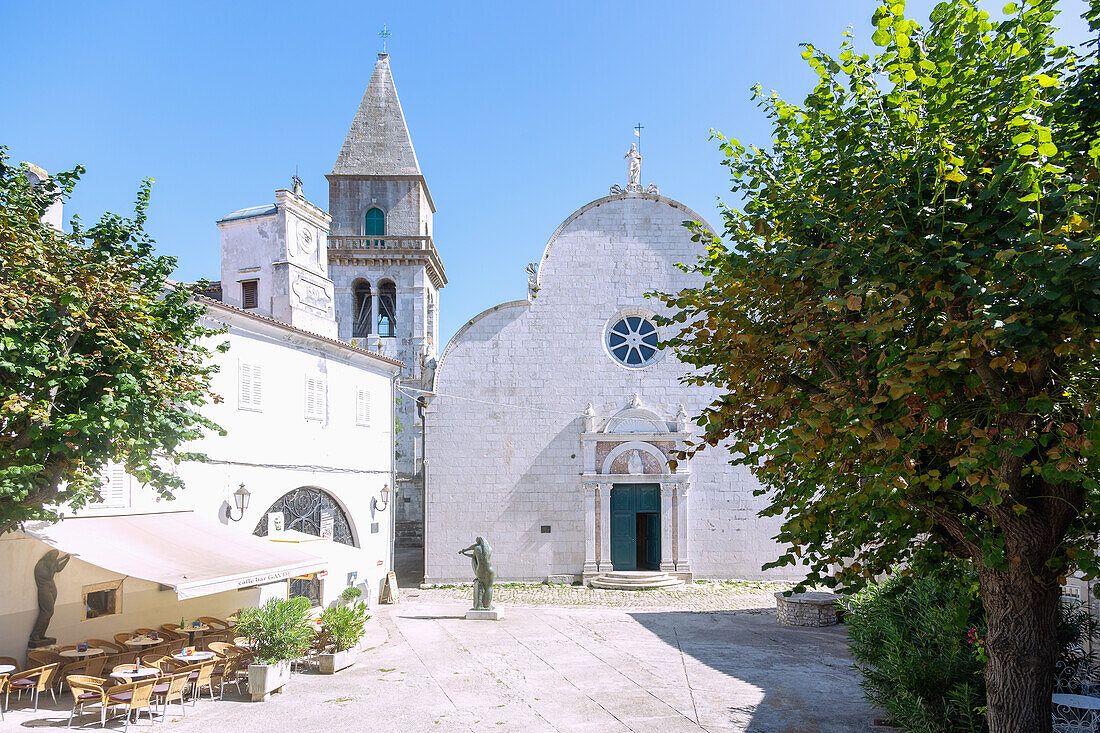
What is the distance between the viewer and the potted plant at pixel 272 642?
34.7 ft

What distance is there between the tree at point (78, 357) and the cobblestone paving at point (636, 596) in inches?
493

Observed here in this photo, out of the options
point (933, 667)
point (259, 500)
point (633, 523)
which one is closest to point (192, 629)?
point (259, 500)

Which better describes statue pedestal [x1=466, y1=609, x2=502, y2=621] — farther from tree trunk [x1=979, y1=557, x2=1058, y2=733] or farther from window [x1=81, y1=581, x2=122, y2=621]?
tree trunk [x1=979, y1=557, x2=1058, y2=733]

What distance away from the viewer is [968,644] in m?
8.77

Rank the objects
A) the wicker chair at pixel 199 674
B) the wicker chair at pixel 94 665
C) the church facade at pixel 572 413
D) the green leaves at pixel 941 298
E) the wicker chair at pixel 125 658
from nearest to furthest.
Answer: the green leaves at pixel 941 298
the wicker chair at pixel 94 665
the wicker chair at pixel 199 674
the wicker chair at pixel 125 658
the church facade at pixel 572 413

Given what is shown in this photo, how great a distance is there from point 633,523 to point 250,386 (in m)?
12.3

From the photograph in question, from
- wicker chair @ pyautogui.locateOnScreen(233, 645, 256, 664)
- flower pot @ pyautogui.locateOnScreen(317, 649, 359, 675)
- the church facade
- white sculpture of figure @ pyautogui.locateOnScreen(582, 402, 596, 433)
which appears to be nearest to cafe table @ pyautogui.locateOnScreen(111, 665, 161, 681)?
wicker chair @ pyautogui.locateOnScreen(233, 645, 256, 664)

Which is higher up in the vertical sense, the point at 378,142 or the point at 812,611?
the point at 378,142

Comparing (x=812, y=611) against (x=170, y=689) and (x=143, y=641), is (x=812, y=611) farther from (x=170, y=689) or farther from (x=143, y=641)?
(x=143, y=641)

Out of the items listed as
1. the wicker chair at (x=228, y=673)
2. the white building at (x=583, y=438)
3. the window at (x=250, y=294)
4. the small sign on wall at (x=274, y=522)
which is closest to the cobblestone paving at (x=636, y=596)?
the white building at (x=583, y=438)

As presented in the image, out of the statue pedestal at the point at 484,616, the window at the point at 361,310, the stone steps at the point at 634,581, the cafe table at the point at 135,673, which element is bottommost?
the stone steps at the point at 634,581

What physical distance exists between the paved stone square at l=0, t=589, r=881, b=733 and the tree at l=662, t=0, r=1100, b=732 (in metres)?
4.86

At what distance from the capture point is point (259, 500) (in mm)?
15453

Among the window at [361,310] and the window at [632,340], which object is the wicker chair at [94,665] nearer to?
the window at [632,340]
